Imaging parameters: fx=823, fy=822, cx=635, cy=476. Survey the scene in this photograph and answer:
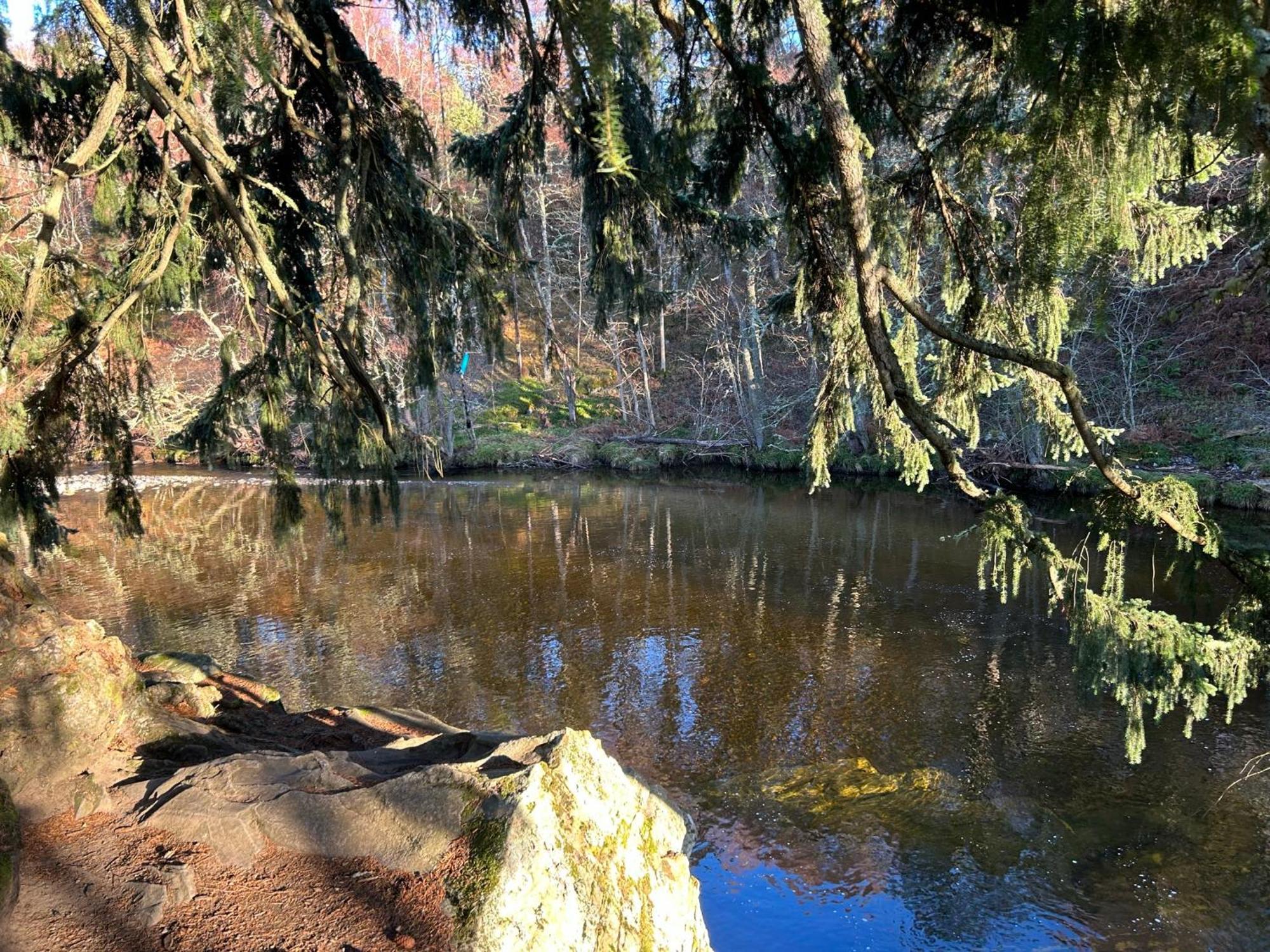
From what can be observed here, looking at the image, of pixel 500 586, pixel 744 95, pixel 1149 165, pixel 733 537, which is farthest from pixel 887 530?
pixel 1149 165

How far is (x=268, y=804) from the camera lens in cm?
308

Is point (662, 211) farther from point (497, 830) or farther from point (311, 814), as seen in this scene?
point (311, 814)

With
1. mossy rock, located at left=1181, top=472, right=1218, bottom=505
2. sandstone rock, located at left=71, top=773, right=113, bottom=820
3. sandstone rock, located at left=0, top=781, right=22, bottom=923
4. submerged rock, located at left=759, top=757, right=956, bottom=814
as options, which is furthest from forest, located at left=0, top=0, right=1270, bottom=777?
mossy rock, located at left=1181, top=472, right=1218, bottom=505

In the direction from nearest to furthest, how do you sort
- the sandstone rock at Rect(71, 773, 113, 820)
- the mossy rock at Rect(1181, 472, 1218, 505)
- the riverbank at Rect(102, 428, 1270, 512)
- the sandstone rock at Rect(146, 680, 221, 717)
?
1. the sandstone rock at Rect(71, 773, 113, 820)
2. the sandstone rock at Rect(146, 680, 221, 717)
3. the mossy rock at Rect(1181, 472, 1218, 505)
4. the riverbank at Rect(102, 428, 1270, 512)

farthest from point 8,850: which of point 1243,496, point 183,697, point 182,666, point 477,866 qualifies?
point 1243,496

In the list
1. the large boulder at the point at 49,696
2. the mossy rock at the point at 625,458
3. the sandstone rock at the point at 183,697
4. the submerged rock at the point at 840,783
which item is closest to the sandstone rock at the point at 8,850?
the large boulder at the point at 49,696

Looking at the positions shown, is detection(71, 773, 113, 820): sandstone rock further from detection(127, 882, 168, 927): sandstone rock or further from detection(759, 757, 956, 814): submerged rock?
detection(759, 757, 956, 814): submerged rock

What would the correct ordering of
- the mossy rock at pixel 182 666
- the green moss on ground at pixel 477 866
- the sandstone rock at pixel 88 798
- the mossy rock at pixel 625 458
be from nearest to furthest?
1. the green moss on ground at pixel 477 866
2. the sandstone rock at pixel 88 798
3. the mossy rock at pixel 182 666
4. the mossy rock at pixel 625 458

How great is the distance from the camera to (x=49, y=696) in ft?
11.1

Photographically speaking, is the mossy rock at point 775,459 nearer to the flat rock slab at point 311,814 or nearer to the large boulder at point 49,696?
the large boulder at point 49,696

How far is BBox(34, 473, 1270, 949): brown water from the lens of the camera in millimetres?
5195

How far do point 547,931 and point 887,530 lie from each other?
12.9 meters

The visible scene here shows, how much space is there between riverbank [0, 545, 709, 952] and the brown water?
179 cm

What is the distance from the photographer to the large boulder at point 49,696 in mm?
3164
